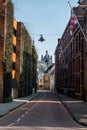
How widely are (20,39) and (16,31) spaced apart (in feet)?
5.03

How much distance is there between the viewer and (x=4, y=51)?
55812 millimetres

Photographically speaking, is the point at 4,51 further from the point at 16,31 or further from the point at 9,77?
the point at 16,31

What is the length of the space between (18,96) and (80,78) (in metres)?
17.4

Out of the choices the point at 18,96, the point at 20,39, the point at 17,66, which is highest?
the point at 20,39

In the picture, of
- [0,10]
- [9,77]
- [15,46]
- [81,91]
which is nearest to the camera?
[0,10]

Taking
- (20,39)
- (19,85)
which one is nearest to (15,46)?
(20,39)

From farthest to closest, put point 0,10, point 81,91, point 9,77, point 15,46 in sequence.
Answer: point 15,46 < point 81,91 < point 9,77 < point 0,10

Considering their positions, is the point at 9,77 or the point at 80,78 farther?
the point at 80,78

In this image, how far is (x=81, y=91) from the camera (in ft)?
210

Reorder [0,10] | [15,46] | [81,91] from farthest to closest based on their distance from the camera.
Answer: [15,46] → [81,91] → [0,10]

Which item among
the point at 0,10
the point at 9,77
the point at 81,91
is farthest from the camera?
the point at 81,91

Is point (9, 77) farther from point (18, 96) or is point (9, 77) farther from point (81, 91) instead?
point (18, 96)

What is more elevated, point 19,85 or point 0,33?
point 0,33

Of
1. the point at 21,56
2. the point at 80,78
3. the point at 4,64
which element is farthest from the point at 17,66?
the point at 4,64
